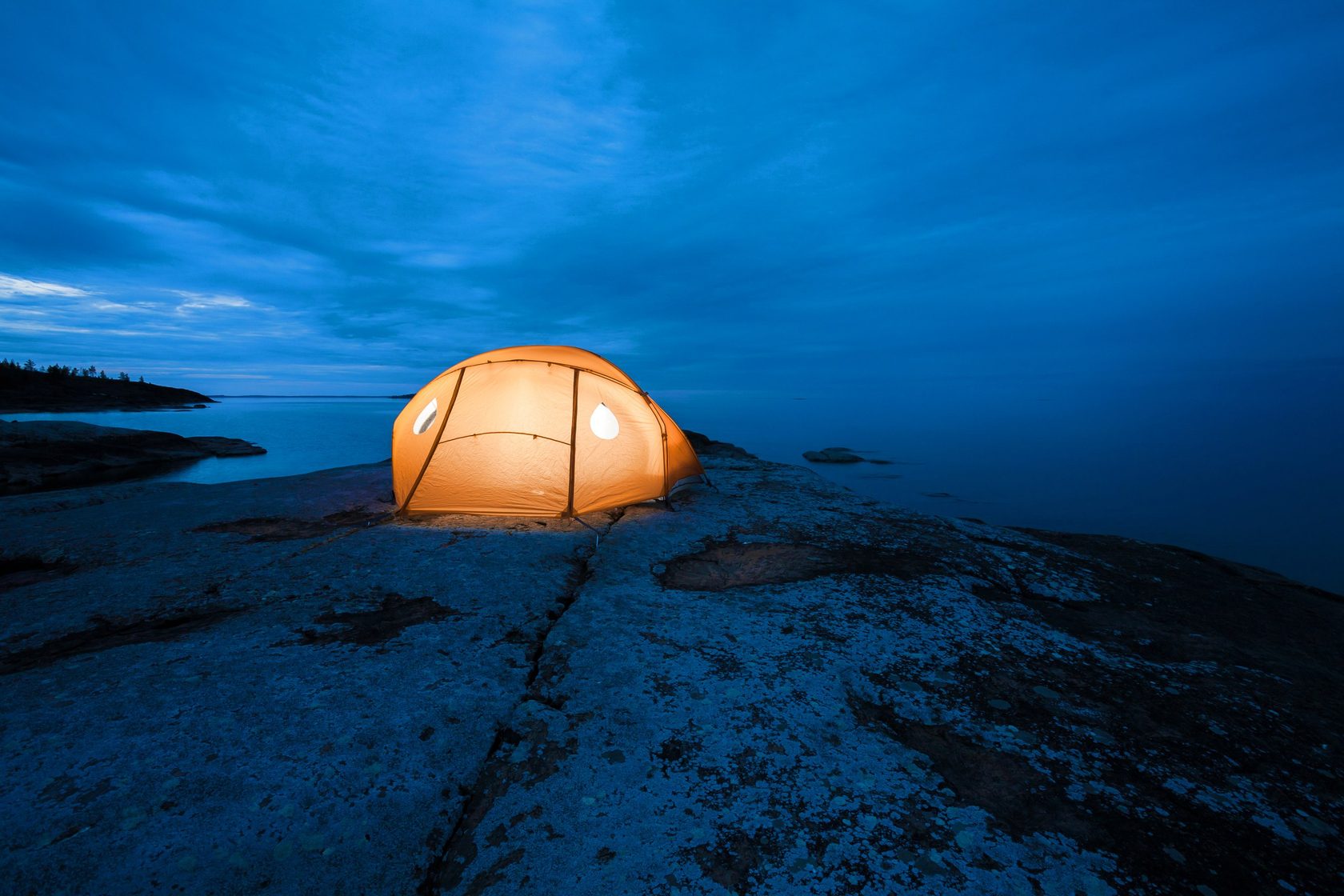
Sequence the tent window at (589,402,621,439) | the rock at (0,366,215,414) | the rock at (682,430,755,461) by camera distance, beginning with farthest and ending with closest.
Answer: the rock at (0,366,215,414) < the rock at (682,430,755,461) < the tent window at (589,402,621,439)

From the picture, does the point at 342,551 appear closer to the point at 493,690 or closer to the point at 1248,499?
the point at 493,690

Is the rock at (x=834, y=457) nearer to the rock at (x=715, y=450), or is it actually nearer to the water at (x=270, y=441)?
the rock at (x=715, y=450)

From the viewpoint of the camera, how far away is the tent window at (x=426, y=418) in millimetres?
6184

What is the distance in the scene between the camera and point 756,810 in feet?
6.63

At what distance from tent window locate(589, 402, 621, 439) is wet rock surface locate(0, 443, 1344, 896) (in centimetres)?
175

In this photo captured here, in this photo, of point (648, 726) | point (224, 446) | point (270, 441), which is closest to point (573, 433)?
point (648, 726)

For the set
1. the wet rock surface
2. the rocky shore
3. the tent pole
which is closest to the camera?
the wet rock surface

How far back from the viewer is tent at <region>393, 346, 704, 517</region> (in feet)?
19.3

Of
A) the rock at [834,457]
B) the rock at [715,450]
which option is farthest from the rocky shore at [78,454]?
the rock at [834,457]

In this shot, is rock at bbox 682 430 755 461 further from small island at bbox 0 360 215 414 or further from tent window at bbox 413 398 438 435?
small island at bbox 0 360 215 414

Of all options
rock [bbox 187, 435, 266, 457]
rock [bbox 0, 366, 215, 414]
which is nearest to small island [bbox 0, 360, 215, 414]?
rock [bbox 0, 366, 215, 414]

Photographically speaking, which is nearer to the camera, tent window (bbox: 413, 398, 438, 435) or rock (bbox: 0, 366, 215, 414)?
tent window (bbox: 413, 398, 438, 435)

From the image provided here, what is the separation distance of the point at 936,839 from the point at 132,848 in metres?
2.81

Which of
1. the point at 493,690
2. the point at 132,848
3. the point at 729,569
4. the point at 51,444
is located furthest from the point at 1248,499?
the point at 51,444
